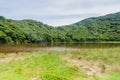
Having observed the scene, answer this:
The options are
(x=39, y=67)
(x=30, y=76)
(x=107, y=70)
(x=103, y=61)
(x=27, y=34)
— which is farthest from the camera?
(x=27, y=34)

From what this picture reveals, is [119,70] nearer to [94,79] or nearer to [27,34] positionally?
[94,79]

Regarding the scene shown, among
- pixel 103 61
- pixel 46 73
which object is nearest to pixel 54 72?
pixel 46 73

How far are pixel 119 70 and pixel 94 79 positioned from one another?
15.4 ft

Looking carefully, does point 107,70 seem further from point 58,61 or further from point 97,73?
point 58,61

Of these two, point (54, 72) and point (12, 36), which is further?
point (12, 36)

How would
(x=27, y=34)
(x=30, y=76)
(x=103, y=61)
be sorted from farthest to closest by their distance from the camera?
(x=27, y=34) → (x=103, y=61) → (x=30, y=76)

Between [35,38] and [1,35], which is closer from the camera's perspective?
[1,35]

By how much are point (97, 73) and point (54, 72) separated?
15.8ft

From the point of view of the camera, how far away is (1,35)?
457 ft

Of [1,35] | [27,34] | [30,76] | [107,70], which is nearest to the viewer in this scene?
[30,76]

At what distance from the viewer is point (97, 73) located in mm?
24578

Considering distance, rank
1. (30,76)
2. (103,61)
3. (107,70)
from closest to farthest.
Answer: (30,76)
(107,70)
(103,61)

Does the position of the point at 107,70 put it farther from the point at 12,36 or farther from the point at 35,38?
the point at 35,38

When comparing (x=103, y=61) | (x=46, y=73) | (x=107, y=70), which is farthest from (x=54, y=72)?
(x=103, y=61)
